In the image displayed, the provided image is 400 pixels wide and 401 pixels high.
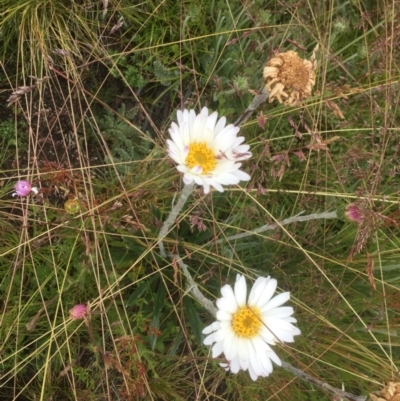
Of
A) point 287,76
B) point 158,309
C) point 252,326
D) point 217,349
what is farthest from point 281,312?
point 287,76

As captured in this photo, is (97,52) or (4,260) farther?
(97,52)

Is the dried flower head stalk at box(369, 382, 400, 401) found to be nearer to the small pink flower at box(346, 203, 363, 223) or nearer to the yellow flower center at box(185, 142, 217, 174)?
the small pink flower at box(346, 203, 363, 223)

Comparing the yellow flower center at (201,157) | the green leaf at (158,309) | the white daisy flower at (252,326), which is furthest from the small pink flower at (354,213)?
the green leaf at (158,309)

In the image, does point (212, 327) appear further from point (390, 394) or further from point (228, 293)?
point (390, 394)

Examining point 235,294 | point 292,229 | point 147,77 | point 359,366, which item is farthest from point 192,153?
point 359,366

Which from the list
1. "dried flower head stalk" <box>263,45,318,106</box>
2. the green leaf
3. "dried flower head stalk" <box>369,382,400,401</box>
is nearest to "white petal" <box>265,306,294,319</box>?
"dried flower head stalk" <box>369,382,400,401</box>

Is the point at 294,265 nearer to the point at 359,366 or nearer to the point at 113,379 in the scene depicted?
the point at 359,366

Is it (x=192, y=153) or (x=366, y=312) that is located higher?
(x=192, y=153)
